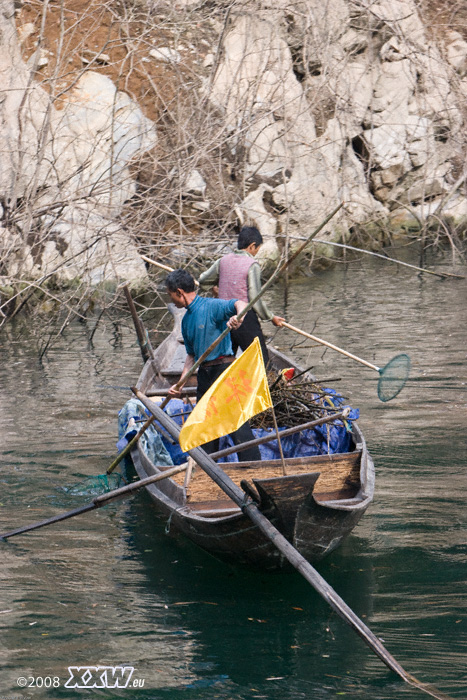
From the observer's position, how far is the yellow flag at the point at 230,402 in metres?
5.13

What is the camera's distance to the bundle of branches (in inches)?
285

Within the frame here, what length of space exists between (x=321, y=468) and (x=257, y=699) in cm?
204

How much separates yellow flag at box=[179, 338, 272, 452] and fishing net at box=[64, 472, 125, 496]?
8.70ft

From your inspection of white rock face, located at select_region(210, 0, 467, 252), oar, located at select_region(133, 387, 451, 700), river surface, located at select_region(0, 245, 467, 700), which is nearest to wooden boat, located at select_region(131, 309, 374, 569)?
oar, located at select_region(133, 387, 451, 700)

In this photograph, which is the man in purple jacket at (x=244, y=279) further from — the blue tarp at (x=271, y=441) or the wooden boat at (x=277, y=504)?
the wooden boat at (x=277, y=504)

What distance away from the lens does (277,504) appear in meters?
4.96

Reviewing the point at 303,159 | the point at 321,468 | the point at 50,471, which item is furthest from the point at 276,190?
the point at 321,468

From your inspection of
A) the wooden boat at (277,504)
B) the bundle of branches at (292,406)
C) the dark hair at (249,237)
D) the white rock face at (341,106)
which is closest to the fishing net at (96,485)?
the wooden boat at (277,504)

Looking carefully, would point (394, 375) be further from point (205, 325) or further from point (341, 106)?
point (341, 106)

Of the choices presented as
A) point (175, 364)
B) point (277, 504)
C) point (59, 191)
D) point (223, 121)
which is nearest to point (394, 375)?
point (277, 504)

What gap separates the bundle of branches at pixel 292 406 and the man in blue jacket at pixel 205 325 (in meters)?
0.72

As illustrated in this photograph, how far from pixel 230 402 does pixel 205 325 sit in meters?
1.36

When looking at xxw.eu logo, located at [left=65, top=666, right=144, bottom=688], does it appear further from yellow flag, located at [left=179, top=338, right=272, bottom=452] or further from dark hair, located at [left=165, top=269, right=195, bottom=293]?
dark hair, located at [left=165, top=269, right=195, bottom=293]

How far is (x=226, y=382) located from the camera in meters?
5.19
